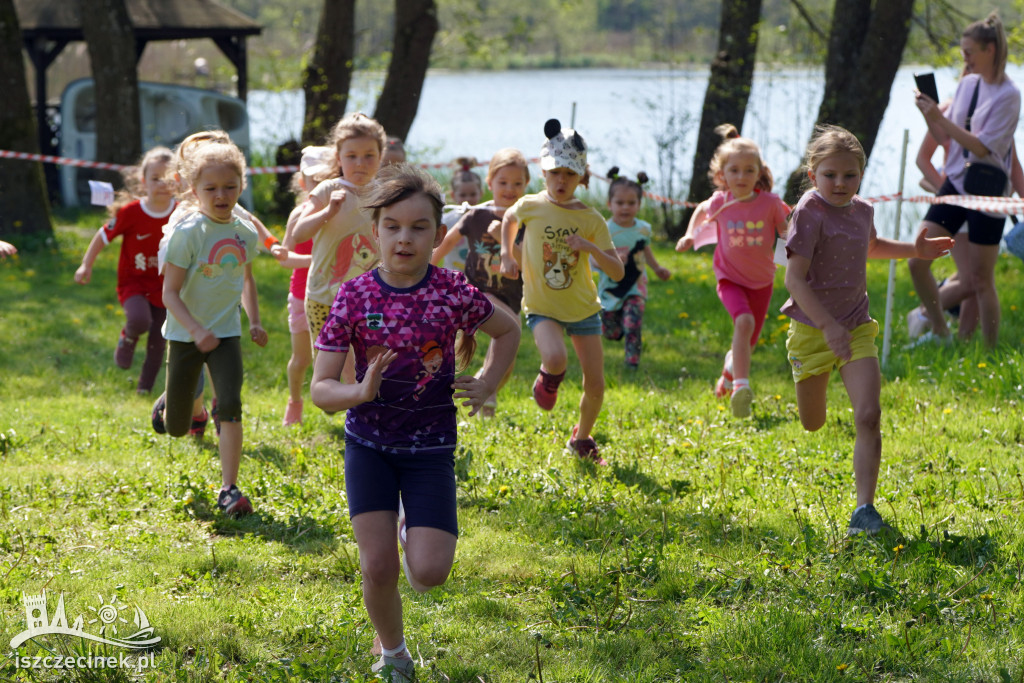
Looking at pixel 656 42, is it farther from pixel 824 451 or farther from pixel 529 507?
pixel 529 507

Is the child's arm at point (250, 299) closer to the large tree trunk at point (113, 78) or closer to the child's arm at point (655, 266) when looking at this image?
the child's arm at point (655, 266)

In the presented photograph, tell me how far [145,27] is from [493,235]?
628 inches

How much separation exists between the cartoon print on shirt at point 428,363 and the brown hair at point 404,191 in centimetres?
24

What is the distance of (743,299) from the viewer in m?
7.53

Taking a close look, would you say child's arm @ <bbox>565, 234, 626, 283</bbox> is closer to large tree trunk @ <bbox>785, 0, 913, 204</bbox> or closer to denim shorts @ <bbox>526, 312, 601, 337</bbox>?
denim shorts @ <bbox>526, 312, 601, 337</bbox>

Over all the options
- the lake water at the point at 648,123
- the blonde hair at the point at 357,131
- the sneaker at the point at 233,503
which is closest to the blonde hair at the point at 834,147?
the blonde hair at the point at 357,131

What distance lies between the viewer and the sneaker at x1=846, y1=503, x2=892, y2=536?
5.02 m

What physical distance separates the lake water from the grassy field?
649 centimetres

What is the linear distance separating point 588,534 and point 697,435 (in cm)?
193

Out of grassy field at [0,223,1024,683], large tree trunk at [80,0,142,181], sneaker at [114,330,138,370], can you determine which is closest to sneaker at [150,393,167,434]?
grassy field at [0,223,1024,683]

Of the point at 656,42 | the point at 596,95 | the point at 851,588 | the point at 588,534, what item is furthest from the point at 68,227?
the point at 596,95

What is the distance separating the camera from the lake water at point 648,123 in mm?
16672

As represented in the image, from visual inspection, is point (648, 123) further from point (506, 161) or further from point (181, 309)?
point (181, 309)

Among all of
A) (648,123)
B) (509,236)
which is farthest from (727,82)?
(509,236)
